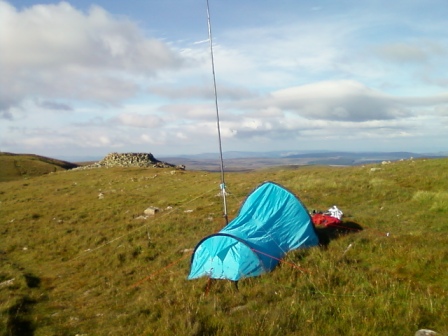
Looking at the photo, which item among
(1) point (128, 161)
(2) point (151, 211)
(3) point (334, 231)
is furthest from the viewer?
(1) point (128, 161)

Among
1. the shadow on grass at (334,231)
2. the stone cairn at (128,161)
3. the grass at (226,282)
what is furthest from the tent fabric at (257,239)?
the stone cairn at (128,161)

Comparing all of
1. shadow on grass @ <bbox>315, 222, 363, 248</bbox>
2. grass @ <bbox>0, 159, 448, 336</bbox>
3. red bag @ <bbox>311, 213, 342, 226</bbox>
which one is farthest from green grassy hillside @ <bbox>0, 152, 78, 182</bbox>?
shadow on grass @ <bbox>315, 222, 363, 248</bbox>

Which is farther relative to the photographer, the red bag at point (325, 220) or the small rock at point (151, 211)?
the small rock at point (151, 211)

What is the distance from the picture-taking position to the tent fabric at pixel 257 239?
31.7 feet

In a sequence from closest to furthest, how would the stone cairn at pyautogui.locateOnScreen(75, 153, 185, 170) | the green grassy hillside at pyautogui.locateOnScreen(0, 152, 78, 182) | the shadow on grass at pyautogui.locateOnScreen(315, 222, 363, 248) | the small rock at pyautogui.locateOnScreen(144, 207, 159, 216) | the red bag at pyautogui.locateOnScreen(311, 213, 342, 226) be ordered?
the shadow on grass at pyautogui.locateOnScreen(315, 222, 363, 248) < the red bag at pyautogui.locateOnScreen(311, 213, 342, 226) < the small rock at pyautogui.locateOnScreen(144, 207, 159, 216) < the stone cairn at pyautogui.locateOnScreen(75, 153, 185, 170) < the green grassy hillside at pyautogui.locateOnScreen(0, 152, 78, 182)

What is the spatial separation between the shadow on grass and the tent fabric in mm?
780

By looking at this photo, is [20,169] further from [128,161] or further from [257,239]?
[257,239]

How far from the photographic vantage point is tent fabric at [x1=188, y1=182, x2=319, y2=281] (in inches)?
380

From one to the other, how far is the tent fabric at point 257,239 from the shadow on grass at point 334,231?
780mm

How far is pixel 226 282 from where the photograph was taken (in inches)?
362

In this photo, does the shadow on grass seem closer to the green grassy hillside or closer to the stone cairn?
the stone cairn

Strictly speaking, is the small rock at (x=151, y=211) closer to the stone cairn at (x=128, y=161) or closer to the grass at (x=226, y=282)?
the grass at (x=226, y=282)

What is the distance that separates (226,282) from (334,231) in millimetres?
6008

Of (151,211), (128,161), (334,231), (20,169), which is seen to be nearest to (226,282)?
(334,231)
